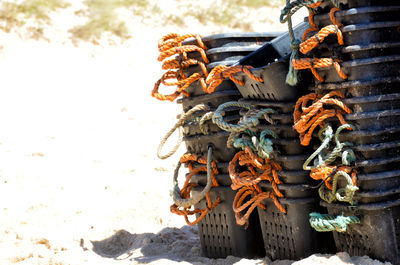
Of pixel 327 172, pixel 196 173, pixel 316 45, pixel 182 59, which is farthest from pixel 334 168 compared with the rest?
pixel 182 59

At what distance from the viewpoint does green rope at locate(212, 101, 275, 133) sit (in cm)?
325

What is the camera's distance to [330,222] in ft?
9.78

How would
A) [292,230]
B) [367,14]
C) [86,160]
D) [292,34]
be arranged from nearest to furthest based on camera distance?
1. [367,14]
2. [292,34]
3. [292,230]
4. [86,160]

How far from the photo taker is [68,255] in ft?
13.3

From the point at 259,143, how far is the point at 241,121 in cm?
17

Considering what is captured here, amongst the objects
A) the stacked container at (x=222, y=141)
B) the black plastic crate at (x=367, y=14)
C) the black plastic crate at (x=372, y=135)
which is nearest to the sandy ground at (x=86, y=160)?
the stacked container at (x=222, y=141)

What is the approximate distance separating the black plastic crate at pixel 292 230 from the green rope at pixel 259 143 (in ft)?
0.94

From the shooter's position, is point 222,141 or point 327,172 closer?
point 327,172

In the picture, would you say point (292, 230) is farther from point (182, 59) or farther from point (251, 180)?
point (182, 59)

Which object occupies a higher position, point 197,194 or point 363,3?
point 363,3

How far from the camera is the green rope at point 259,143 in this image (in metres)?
3.21

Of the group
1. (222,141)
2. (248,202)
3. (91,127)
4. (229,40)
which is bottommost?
(248,202)

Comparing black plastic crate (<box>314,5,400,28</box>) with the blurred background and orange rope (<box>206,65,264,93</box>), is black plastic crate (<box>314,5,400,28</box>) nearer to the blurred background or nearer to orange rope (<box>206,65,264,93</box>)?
orange rope (<box>206,65,264,93</box>)

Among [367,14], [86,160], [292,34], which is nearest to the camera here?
[367,14]
